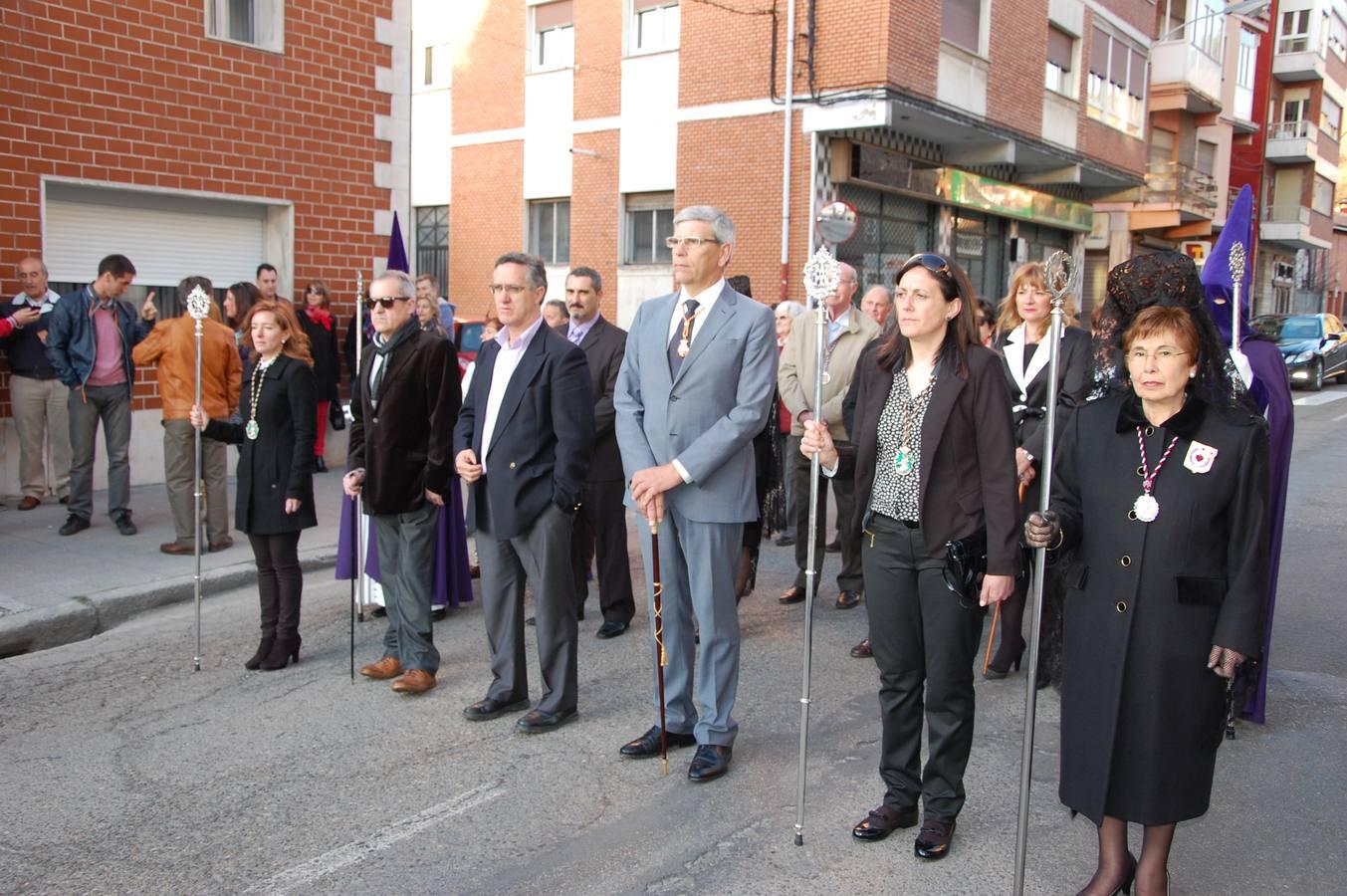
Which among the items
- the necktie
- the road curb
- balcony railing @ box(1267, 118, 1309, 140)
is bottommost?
the road curb

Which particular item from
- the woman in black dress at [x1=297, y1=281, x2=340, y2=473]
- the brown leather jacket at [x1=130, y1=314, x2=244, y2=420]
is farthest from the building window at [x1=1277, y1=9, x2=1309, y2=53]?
the brown leather jacket at [x1=130, y1=314, x2=244, y2=420]

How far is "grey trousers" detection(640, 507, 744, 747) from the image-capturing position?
4.55 meters

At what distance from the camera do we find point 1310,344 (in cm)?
2556

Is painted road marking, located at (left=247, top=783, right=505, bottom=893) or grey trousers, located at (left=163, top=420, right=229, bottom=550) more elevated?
grey trousers, located at (left=163, top=420, right=229, bottom=550)

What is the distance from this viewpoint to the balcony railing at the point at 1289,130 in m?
43.4

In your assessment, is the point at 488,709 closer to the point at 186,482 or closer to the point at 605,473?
the point at 605,473

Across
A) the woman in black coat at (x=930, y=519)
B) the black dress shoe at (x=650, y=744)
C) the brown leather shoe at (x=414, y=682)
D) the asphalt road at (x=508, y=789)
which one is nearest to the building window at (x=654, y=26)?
the asphalt road at (x=508, y=789)

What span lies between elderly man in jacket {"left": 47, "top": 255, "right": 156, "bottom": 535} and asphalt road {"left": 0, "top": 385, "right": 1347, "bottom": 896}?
288 centimetres

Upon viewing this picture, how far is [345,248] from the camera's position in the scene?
1228 cm

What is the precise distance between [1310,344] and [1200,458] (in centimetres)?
2596

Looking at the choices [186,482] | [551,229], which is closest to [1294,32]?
[551,229]

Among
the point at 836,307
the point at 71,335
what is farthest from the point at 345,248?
the point at 836,307

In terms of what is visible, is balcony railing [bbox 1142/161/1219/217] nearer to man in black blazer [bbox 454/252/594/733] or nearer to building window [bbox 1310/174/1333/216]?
building window [bbox 1310/174/1333/216]

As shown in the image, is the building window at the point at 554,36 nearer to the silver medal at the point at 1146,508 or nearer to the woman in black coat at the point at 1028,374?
the woman in black coat at the point at 1028,374
